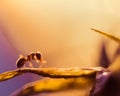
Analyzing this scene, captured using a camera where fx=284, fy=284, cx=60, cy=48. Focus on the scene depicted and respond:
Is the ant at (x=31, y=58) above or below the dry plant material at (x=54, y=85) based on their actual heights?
above

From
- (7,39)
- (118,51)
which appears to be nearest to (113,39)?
(118,51)

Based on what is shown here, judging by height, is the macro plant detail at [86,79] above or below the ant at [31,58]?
below

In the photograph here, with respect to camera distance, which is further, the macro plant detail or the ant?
the ant

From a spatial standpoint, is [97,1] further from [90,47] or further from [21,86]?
[21,86]

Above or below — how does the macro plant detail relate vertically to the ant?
below

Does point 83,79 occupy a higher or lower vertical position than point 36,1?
lower

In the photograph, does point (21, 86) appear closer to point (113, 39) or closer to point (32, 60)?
point (32, 60)

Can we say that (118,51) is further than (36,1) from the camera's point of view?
No

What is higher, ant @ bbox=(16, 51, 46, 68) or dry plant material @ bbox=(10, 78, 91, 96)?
ant @ bbox=(16, 51, 46, 68)

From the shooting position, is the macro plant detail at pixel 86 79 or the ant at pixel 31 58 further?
the ant at pixel 31 58

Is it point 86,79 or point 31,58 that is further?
point 31,58
